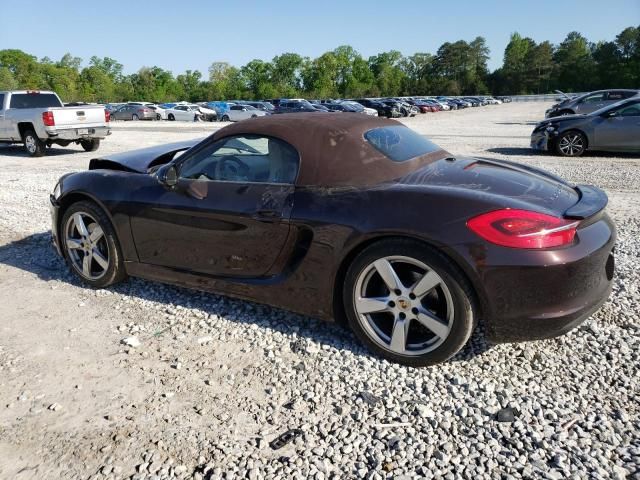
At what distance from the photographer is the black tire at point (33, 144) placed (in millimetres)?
13234

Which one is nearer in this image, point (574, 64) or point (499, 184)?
point (499, 184)

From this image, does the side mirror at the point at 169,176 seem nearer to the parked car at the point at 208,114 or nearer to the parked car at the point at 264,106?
the parked car at the point at 264,106

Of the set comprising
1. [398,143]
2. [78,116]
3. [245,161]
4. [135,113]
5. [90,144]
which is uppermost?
[135,113]

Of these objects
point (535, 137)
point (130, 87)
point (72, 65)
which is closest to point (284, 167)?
point (535, 137)

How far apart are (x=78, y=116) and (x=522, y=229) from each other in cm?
1332

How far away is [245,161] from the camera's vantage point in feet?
11.7

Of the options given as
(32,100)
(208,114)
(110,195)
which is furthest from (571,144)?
(208,114)

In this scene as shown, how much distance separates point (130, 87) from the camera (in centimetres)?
9288

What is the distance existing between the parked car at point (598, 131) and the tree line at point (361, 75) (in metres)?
80.9

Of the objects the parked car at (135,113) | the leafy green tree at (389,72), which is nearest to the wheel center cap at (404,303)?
the parked car at (135,113)

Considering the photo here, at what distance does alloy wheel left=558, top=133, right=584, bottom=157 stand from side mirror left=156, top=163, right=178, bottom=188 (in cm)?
1048

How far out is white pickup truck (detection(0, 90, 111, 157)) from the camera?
42.2 ft

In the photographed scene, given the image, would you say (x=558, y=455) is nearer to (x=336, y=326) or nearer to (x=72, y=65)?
(x=336, y=326)

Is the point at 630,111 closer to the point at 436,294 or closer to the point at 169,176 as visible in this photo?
the point at 436,294
